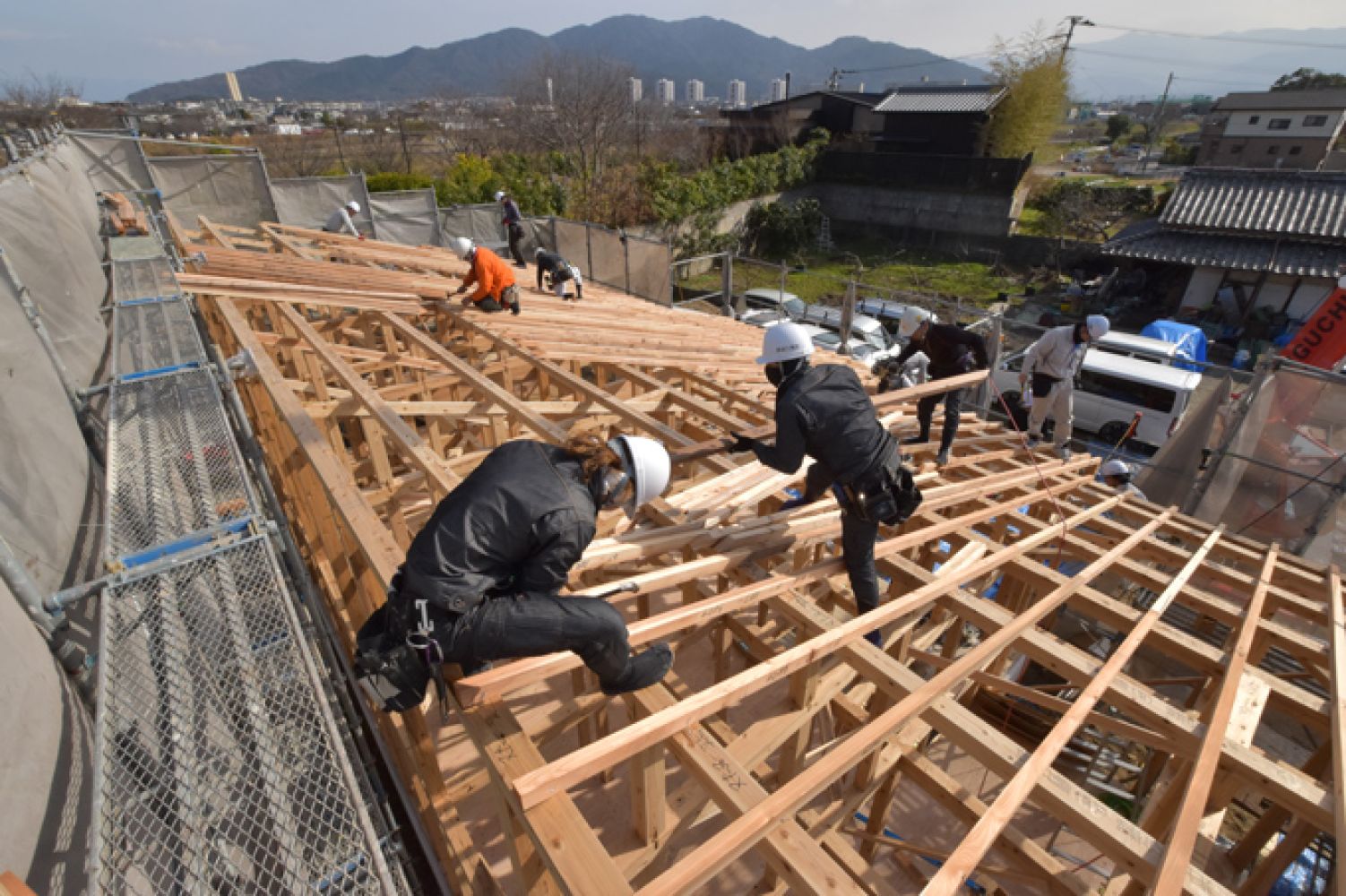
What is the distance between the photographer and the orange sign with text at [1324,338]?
8.31 meters

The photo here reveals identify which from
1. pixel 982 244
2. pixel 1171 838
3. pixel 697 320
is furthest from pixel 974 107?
pixel 1171 838

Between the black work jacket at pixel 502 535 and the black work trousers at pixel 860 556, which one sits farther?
the black work trousers at pixel 860 556

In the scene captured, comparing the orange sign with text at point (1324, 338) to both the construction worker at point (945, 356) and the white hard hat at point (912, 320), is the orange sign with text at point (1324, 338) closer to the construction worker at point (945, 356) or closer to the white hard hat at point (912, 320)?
the construction worker at point (945, 356)

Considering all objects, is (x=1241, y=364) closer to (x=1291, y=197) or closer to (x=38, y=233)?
(x=1291, y=197)

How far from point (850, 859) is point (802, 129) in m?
37.0

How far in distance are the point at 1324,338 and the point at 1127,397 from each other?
3.96m

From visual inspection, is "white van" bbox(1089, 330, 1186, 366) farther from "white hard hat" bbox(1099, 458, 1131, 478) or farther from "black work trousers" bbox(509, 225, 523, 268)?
"black work trousers" bbox(509, 225, 523, 268)

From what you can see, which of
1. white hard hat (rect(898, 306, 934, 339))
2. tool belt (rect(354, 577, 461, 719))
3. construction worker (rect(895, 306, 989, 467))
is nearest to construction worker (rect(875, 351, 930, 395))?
white hard hat (rect(898, 306, 934, 339))

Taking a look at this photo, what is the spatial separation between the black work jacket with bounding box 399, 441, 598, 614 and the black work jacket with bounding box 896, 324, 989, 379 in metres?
4.97

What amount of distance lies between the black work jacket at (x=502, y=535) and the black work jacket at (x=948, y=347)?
4972 millimetres

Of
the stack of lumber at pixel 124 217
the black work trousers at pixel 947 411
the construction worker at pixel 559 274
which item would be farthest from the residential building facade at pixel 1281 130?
the stack of lumber at pixel 124 217

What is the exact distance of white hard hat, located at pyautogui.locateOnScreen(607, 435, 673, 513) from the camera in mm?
2701

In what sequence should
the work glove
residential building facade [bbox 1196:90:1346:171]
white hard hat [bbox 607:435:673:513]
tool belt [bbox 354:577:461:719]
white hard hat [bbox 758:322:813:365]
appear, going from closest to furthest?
1. tool belt [bbox 354:577:461:719]
2. white hard hat [bbox 607:435:673:513]
3. white hard hat [bbox 758:322:813:365]
4. the work glove
5. residential building facade [bbox 1196:90:1346:171]

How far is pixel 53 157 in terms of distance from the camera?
8609mm
